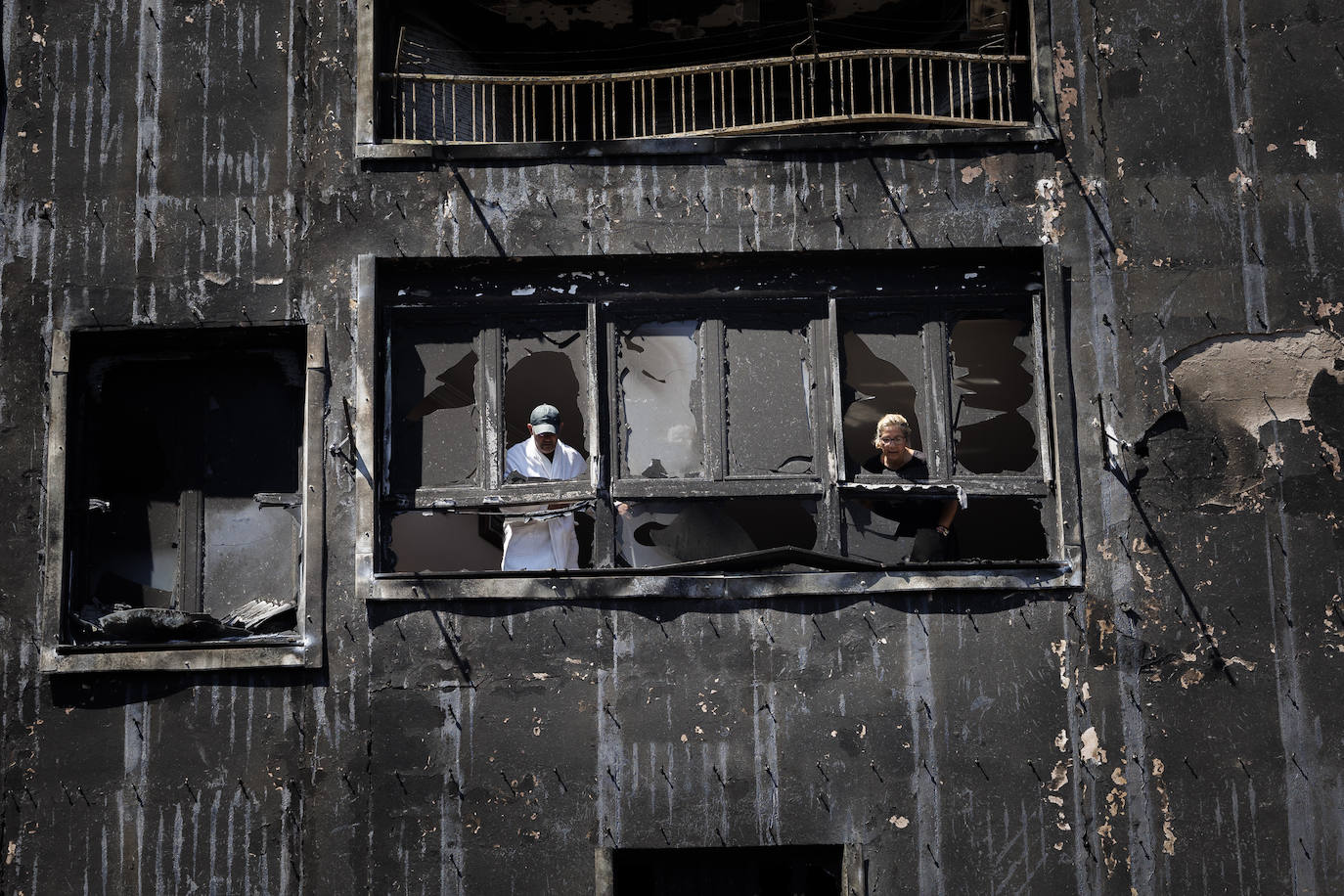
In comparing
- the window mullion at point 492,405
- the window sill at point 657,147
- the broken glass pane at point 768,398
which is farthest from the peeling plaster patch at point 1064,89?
the window mullion at point 492,405

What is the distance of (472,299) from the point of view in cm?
961

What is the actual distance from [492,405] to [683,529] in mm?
1435

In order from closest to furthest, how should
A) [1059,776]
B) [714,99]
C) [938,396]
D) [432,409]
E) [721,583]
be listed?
[1059,776]
[721,583]
[938,396]
[432,409]
[714,99]

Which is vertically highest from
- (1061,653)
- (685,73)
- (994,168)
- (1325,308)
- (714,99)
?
(714,99)

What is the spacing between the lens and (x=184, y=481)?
9.58m

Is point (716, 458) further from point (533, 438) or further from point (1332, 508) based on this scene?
point (1332, 508)

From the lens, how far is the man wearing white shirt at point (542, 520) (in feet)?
30.5

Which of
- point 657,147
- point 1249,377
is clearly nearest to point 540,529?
point 657,147

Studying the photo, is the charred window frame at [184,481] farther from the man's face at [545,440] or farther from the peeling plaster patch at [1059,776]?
the peeling plaster patch at [1059,776]

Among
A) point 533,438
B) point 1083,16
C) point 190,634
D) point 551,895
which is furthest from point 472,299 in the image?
point 1083,16

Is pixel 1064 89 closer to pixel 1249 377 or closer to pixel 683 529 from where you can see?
pixel 1249 377

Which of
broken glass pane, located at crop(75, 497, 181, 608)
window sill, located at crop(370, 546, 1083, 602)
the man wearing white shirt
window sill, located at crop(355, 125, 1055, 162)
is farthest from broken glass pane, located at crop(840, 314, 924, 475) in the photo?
broken glass pane, located at crop(75, 497, 181, 608)

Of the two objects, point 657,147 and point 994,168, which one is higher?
point 657,147

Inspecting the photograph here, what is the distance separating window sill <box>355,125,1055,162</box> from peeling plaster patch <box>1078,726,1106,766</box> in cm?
369
